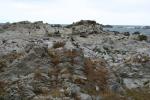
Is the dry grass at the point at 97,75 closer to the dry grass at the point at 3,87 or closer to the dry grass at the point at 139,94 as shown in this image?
the dry grass at the point at 139,94

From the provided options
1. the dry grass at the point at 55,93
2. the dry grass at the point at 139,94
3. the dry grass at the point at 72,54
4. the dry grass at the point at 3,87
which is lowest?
the dry grass at the point at 139,94

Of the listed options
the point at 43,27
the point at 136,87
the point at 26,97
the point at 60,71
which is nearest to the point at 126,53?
the point at 136,87

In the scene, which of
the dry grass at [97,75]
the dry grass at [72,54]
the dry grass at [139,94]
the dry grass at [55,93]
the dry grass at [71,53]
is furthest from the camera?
the dry grass at [71,53]

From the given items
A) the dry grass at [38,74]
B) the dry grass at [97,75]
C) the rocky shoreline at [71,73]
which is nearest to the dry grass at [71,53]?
the rocky shoreline at [71,73]

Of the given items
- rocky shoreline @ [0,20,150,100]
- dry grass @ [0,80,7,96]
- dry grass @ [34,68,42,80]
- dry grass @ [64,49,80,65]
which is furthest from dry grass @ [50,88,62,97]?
dry grass @ [64,49,80,65]

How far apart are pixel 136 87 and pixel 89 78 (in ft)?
11.1

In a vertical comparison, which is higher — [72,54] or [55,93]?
[72,54]

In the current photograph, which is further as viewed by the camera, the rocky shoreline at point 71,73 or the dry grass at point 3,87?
the rocky shoreline at point 71,73

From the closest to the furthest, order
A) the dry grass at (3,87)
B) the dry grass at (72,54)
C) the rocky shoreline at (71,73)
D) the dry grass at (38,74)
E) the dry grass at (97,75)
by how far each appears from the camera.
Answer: the dry grass at (3,87) < the rocky shoreline at (71,73) < the dry grass at (38,74) < the dry grass at (97,75) < the dry grass at (72,54)

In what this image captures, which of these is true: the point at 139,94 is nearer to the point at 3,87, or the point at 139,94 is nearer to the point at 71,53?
the point at 71,53

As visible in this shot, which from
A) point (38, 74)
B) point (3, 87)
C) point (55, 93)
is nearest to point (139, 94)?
point (55, 93)

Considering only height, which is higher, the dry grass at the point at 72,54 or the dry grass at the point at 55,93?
the dry grass at the point at 72,54

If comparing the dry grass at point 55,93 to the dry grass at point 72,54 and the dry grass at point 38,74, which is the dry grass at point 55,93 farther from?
the dry grass at point 72,54

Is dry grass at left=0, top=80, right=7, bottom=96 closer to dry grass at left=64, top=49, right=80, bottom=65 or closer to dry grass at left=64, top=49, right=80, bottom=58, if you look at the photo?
dry grass at left=64, top=49, right=80, bottom=65
